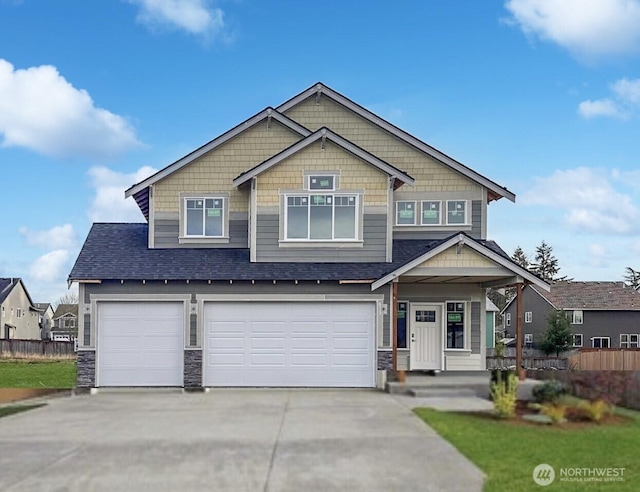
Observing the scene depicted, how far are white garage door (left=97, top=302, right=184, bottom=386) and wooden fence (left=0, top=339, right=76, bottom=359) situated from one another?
20994mm

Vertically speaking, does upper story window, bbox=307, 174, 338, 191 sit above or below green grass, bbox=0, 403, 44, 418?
above

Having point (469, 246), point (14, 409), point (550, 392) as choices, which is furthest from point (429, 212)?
point (14, 409)

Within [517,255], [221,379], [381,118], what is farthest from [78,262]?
[517,255]

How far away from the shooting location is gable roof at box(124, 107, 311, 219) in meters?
18.9

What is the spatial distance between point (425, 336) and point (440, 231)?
10.5ft

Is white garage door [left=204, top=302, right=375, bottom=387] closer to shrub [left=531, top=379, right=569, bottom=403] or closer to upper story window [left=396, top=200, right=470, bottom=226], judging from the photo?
upper story window [left=396, top=200, right=470, bottom=226]

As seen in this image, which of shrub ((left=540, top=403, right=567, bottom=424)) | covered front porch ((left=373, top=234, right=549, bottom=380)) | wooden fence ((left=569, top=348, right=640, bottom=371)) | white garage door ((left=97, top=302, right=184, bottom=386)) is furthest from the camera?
wooden fence ((left=569, top=348, right=640, bottom=371))

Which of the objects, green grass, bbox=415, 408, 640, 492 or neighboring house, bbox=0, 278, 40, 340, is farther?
neighboring house, bbox=0, 278, 40, 340

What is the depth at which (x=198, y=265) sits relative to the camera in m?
17.9

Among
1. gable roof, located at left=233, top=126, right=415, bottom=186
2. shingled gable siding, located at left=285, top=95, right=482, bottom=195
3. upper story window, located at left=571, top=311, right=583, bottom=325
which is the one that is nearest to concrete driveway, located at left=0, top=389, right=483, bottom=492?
gable roof, located at left=233, top=126, right=415, bottom=186

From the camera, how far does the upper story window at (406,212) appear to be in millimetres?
19891

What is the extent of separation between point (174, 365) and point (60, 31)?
10028mm

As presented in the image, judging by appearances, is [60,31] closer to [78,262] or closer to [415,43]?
[78,262]

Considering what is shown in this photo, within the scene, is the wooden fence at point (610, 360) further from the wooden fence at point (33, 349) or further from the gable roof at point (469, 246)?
the wooden fence at point (33, 349)
